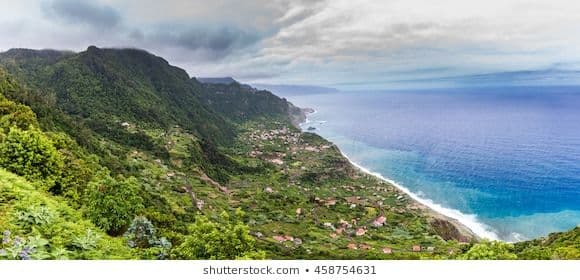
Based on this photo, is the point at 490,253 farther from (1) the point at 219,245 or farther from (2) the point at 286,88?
(2) the point at 286,88

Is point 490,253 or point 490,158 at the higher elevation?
point 490,158

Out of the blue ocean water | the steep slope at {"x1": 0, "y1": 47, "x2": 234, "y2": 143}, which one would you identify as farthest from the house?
the steep slope at {"x1": 0, "y1": 47, "x2": 234, "y2": 143}

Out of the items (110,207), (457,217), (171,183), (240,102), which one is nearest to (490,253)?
(110,207)

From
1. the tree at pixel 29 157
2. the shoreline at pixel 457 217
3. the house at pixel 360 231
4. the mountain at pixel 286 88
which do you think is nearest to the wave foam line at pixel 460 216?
the shoreline at pixel 457 217

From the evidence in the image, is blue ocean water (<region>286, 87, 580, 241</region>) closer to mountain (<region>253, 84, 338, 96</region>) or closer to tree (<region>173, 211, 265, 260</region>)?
mountain (<region>253, 84, 338, 96</region>)

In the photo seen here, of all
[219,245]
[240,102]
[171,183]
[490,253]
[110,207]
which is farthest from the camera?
[240,102]

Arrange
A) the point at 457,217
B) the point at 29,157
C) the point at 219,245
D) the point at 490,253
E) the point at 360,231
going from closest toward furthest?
the point at 490,253 < the point at 219,245 < the point at 29,157 < the point at 360,231 < the point at 457,217
